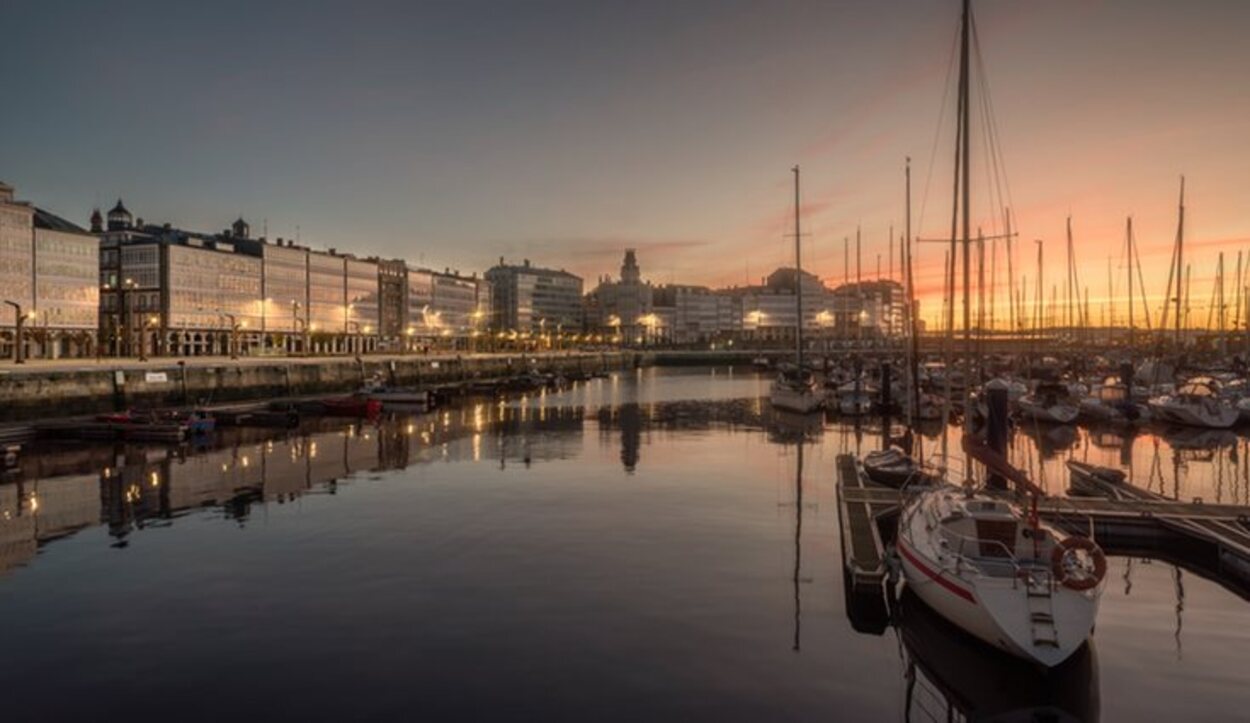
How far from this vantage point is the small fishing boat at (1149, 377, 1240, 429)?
210 feet

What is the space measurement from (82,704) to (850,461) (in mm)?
31387

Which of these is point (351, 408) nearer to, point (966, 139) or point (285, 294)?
point (966, 139)

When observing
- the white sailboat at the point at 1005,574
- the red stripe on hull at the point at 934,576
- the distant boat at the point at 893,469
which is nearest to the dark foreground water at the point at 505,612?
the white sailboat at the point at 1005,574

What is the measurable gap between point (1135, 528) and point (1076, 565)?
13.1m

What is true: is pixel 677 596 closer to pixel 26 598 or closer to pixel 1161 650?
pixel 1161 650

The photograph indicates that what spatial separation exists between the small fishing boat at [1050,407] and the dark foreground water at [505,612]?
23.2 m

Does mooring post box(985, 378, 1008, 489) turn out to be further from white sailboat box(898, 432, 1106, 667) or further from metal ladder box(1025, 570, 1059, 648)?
metal ladder box(1025, 570, 1059, 648)

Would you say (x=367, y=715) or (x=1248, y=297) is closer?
(x=367, y=715)

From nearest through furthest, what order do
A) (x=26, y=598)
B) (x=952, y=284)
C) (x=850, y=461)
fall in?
(x=26, y=598)
(x=952, y=284)
(x=850, y=461)

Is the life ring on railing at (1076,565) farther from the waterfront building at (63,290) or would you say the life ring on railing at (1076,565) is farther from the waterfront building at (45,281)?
the waterfront building at (63,290)

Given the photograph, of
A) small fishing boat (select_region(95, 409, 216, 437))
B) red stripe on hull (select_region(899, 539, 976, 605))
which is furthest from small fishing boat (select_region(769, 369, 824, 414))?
red stripe on hull (select_region(899, 539, 976, 605))

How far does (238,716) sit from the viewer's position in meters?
16.0

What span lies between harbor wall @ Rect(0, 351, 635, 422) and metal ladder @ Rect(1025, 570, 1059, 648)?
69.1m

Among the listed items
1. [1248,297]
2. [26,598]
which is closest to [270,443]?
[26,598]
